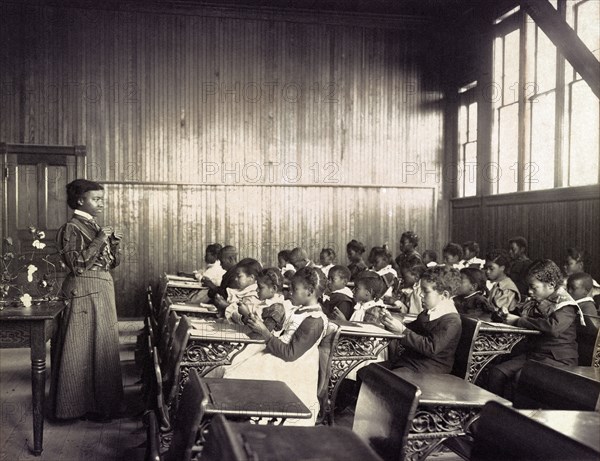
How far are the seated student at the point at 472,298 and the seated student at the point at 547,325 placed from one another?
2.90ft

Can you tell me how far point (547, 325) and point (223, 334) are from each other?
2053 millimetres

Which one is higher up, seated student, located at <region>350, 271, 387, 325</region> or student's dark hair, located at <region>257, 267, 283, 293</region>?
student's dark hair, located at <region>257, 267, 283, 293</region>

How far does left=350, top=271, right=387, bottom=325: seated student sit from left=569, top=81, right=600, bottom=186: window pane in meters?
4.37

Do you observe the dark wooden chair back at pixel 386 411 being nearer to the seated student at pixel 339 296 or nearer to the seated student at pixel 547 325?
the seated student at pixel 547 325

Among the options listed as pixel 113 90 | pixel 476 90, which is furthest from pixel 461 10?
pixel 113 90

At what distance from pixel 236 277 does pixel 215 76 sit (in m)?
6.56

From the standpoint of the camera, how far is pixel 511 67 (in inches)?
387

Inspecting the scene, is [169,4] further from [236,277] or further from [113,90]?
[236,277]

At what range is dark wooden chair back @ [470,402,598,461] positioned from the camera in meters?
1.31

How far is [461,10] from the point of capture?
11.1m

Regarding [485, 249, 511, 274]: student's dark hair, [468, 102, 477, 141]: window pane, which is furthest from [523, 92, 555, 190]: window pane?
[468, 102, 477, 141]: window pane

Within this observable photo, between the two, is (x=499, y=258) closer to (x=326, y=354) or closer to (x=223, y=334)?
(x=326, y=354)

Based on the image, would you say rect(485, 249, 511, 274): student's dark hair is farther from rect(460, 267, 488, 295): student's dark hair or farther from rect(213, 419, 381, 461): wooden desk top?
rect(213, 419, 381, 461): wooden desk top

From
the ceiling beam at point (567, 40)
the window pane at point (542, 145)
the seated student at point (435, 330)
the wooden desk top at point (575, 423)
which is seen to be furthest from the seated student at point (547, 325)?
the window pane at point (542, 145)
